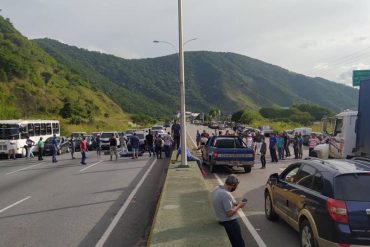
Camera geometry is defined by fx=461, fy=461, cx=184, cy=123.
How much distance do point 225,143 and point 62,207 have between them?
9936mm

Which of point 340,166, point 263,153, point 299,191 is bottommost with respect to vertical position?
point 263,153

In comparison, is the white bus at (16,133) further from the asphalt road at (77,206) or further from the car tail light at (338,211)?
the car tail light at (338,211)

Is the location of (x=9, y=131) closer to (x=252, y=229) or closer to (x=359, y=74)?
(x=252, y=229)

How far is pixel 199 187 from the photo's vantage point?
1387 centimetres

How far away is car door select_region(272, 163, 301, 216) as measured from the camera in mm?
8959

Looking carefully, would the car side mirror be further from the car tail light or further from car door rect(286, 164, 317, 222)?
the car tail light

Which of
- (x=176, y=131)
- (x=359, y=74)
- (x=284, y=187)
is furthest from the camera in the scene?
(x=359, y=74)

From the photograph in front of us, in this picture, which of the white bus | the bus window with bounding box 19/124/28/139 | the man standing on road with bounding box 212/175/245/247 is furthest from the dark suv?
the bus window with bounding box 19/124/28/139

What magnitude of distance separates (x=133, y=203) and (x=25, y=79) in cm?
7961

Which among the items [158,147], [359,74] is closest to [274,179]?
[158,147]

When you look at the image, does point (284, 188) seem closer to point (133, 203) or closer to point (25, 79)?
point (133, 203)

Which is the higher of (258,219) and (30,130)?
(30,130)

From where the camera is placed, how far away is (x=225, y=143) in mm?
20750

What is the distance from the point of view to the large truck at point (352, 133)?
14031mm
